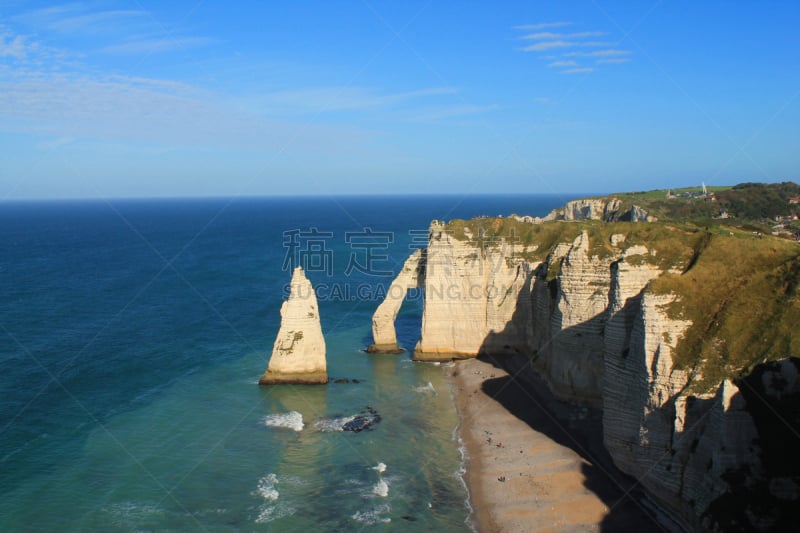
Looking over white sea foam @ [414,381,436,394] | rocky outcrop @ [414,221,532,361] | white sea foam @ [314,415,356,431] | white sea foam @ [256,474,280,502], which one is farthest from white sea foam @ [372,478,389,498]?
rocky outcrop @ [414,221,532,361]

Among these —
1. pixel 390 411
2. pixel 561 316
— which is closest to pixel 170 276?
pixel 390 411

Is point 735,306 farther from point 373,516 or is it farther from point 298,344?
point 298,344

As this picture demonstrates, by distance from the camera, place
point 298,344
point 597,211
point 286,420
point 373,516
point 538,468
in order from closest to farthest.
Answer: point 373,516 → point 538,468 → point 286,420 → point 298,344 → point 597,211

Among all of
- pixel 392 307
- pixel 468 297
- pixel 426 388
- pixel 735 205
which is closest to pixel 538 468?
pixel 426 388

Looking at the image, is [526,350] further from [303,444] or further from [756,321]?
[756,321]

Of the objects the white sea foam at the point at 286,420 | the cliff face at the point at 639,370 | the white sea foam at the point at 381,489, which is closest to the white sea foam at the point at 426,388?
the cliff face at the point at 639,370

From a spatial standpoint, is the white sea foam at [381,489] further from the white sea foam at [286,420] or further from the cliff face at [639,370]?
the cliff face at [639,370]
